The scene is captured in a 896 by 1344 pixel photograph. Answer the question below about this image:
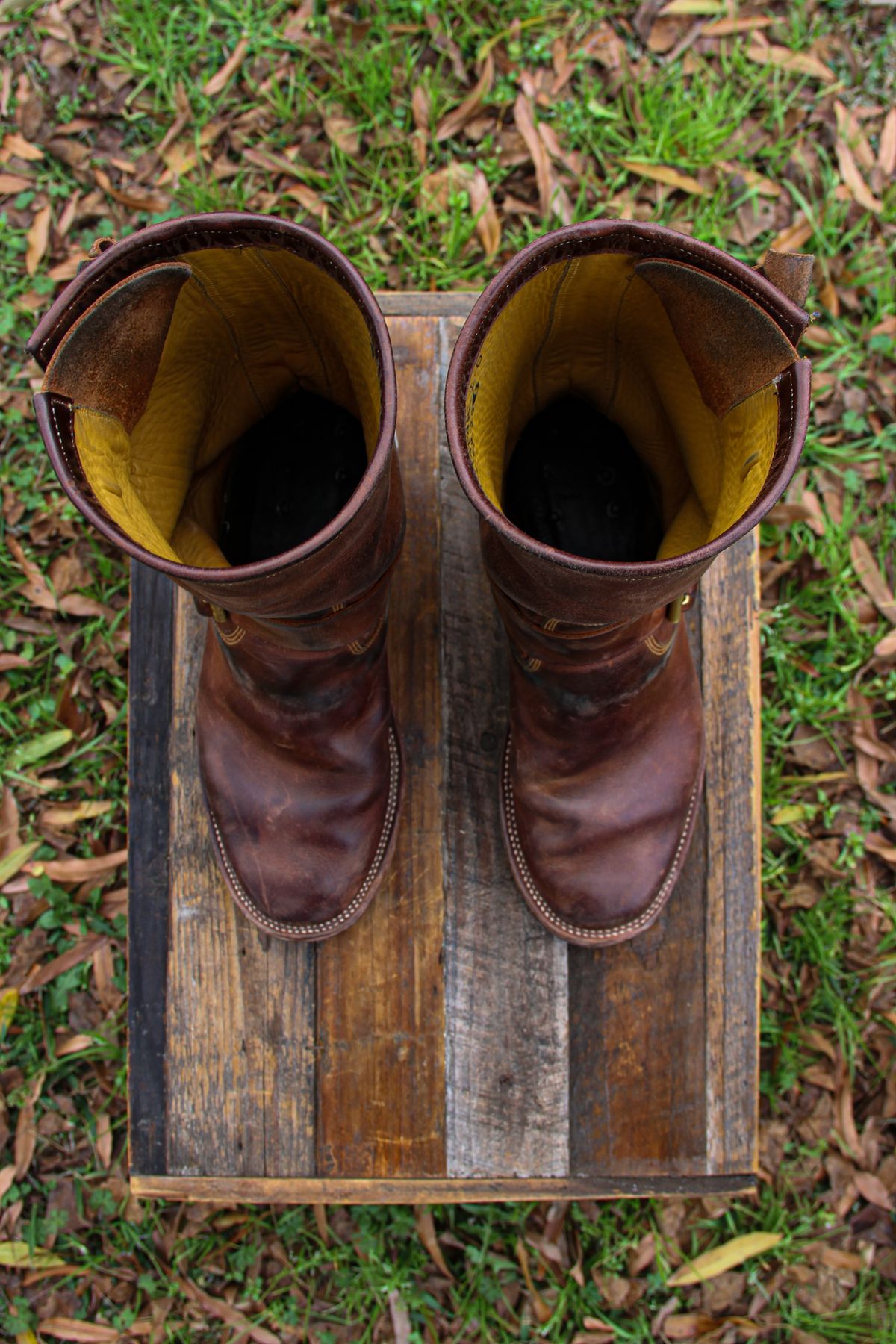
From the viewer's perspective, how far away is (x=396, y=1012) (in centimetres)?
169

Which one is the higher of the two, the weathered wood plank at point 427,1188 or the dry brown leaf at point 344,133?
the dry brown leaf at point 344,133

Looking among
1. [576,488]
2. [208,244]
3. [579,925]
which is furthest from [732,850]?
[208,244]

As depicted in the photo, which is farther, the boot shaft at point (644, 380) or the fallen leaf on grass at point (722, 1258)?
the fallen leaf on grass at point (722, 1258)

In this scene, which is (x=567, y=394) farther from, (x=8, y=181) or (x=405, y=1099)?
(x=8, y=181)

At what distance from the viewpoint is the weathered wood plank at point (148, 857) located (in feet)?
5.61

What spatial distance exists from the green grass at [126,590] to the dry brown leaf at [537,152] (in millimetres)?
42

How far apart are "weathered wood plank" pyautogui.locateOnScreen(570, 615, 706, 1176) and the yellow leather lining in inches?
25.5

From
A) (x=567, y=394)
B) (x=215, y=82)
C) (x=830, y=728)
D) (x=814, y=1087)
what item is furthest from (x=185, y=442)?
(x=814, y=1087)

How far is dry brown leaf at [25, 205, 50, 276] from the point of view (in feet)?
7.54

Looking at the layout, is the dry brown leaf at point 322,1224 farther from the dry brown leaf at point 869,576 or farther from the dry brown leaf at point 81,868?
the dry brown leaf at point 869,576

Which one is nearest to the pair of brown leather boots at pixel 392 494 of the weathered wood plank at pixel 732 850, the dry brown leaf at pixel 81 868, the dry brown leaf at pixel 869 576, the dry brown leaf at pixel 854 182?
the weathered wood plank at pixel 732 850

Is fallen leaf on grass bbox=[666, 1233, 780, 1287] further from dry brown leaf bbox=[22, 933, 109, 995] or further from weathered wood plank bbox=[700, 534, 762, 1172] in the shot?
dry brown leaf bbox=[22, 933, 109, 995]

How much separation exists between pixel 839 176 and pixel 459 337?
1.69m

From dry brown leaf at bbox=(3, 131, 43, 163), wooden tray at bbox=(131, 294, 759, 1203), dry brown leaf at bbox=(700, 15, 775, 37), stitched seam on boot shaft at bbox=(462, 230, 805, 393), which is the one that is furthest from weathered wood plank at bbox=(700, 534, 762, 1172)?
dry brown leaf at bbox=(3, 131, 43, 163)
